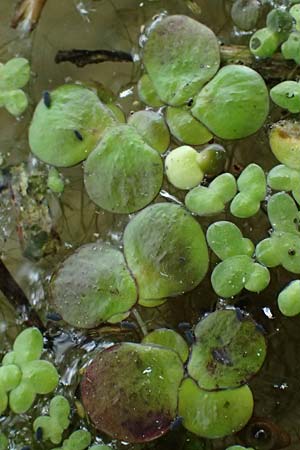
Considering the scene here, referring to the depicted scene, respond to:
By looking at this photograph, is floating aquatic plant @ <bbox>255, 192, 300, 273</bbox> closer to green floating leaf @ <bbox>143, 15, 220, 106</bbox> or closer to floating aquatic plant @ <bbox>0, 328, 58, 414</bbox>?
green floating leaf @ <bbox>143, 15, 220, 106</bbox>

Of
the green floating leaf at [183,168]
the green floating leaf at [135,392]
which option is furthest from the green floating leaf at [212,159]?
the green floating leaf at [135,392]

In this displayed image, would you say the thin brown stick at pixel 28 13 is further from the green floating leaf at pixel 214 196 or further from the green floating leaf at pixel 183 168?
Answer: the green floating leaf at pixel 214 196

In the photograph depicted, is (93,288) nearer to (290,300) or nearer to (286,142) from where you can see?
(290,300)

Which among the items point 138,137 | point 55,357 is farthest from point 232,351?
point 138,137

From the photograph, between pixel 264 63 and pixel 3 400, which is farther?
pixel 264 63

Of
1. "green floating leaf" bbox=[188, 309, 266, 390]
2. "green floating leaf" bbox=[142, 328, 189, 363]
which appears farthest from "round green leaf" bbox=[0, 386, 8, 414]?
"green floating leaf" bbox=[188, 309, 266, 390]

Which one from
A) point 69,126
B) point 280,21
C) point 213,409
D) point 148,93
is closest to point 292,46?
point 280,21
